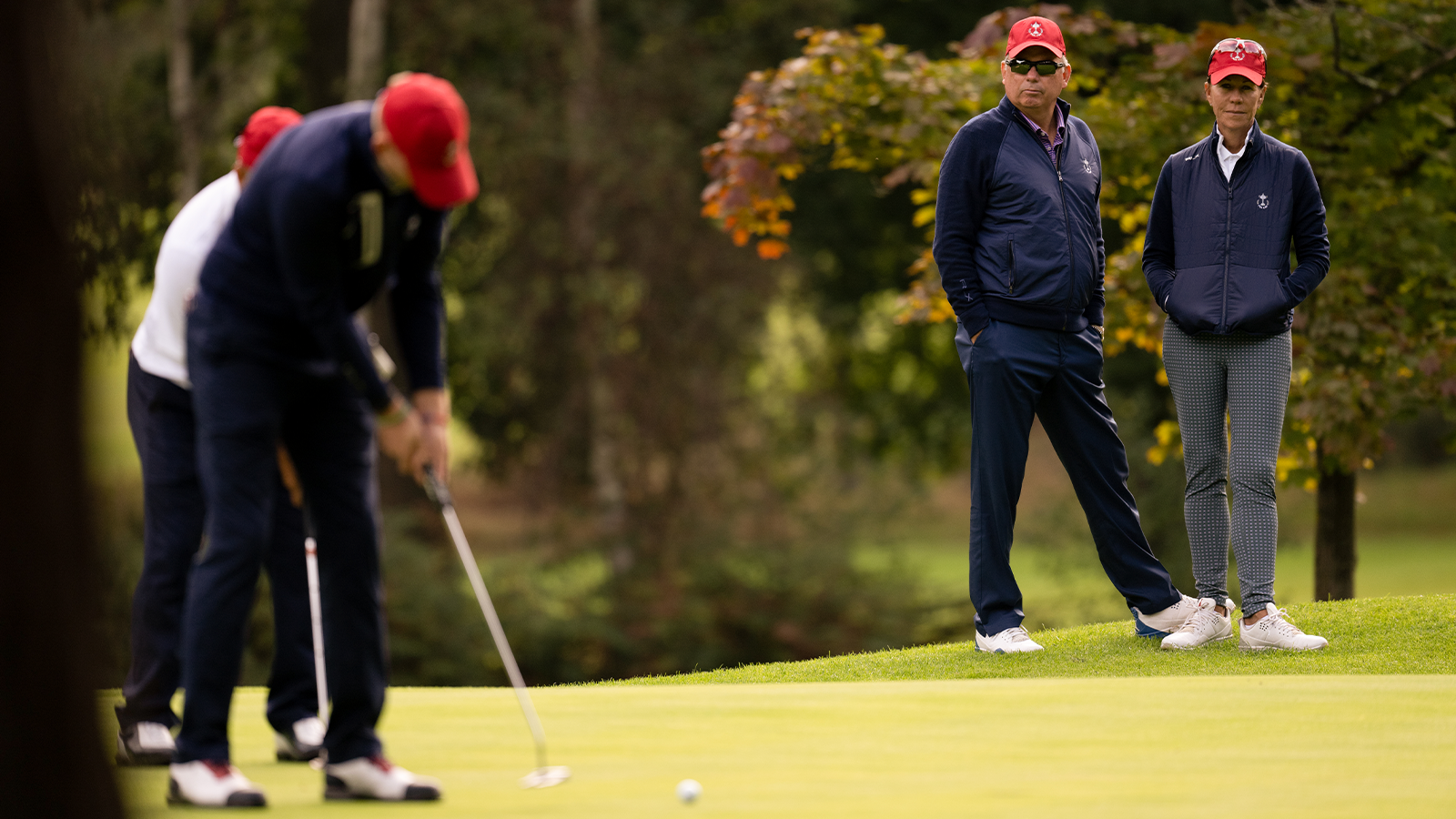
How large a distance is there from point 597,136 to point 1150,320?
9.68m

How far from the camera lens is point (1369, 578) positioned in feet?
80.5

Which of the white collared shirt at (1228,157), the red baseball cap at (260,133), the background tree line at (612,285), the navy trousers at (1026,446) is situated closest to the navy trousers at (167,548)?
the red baseball cap at (260,133)

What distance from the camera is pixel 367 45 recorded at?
1684 centimetres

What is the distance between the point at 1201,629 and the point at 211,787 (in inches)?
152

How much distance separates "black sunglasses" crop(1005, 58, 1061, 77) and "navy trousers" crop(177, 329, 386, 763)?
3177mm

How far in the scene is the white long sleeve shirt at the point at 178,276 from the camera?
4699mm

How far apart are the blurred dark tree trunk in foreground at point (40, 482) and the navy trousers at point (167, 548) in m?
1.65

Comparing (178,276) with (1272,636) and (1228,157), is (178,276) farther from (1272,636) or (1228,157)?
(1272,636)

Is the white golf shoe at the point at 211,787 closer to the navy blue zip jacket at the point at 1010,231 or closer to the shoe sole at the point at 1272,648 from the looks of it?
the navy blue zip jacket at the point at 1010,231

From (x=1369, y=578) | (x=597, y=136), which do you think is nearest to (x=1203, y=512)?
(x=597, y=136)

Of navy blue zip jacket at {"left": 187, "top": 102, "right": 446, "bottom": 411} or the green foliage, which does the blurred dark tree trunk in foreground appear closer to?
navy blue zip jacket at {"left": 187, "top": 102, "right": 446, "bottom": 411}

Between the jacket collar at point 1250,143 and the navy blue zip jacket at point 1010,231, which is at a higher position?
the jacket collar at point 1250,143

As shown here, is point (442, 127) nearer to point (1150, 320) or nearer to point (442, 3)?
point (1150, 320)

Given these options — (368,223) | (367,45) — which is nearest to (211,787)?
(368,223)
